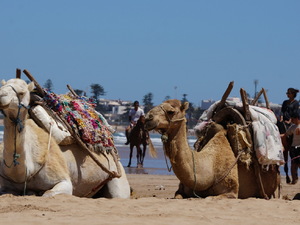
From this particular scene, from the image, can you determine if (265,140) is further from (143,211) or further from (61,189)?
(143,211)

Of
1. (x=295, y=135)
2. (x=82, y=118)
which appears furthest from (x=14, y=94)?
(x=295, y=135)

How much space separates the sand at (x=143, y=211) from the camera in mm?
7430

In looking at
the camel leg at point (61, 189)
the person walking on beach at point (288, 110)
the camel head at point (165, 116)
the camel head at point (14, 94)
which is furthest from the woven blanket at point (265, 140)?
the camel head at point (14, 94)

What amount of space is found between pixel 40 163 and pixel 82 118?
3.67ft

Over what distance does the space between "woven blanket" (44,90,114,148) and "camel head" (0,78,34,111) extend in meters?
1.17

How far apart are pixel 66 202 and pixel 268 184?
136 inches

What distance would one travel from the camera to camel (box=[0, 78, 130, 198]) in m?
8.85

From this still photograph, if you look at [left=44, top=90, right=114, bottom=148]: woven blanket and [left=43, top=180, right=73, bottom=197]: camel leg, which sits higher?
[left=44, top=90, right=114, bottom=148]: woven blanket

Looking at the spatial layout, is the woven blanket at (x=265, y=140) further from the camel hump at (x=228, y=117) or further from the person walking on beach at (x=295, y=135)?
the person walking on beach at (x=295, y=135)

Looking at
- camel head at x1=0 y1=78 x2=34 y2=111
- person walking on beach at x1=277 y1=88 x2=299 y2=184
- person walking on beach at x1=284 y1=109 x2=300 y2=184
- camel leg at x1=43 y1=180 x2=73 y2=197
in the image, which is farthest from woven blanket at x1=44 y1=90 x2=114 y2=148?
person walking on beach at x1=277 y1=88 x2=299 y2=184

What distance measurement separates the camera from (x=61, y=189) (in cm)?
934

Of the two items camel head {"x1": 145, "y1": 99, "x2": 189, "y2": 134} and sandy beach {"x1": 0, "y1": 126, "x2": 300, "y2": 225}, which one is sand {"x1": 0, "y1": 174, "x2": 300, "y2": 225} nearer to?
sandy beach {"x1": 0, "y1": 126, "x2": 300, "y2": 225}

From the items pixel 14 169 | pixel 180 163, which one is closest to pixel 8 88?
pixel 14 169

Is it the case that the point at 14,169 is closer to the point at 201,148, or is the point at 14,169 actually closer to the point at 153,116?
the point at 153,116
